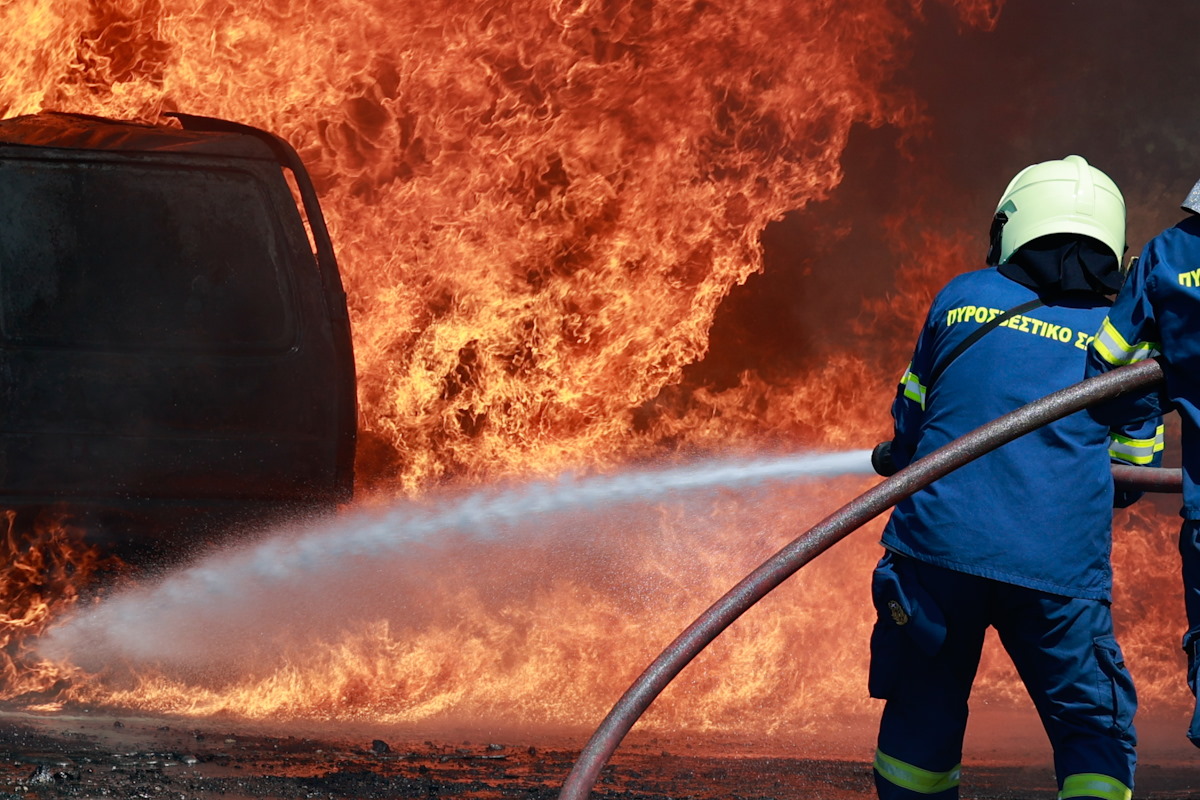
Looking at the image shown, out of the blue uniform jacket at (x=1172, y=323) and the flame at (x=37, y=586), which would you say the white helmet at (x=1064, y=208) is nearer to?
the blue uniform jacket at (x=1172, y=323)

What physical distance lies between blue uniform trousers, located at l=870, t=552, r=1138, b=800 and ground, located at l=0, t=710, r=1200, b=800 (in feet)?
4.14

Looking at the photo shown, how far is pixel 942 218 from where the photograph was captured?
8.55 m

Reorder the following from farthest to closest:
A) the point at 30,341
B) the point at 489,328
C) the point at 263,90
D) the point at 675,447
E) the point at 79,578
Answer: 1. the point at 675,447
2. the point at 489,328
3. the point at 263,90
4. the point at 79,578
5. the point at 30,341

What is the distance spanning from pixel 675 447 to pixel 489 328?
1609 mm

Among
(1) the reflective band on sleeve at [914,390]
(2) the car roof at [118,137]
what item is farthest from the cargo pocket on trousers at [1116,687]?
(2) the car roof at [118,137]

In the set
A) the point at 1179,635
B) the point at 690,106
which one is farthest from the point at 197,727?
the point at 1179,635

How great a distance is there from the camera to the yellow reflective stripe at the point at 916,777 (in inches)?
122

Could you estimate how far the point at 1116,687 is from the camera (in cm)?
293

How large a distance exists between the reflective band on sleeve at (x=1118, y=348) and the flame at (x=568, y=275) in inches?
152

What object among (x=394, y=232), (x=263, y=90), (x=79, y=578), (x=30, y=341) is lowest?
(x=79, y=578)

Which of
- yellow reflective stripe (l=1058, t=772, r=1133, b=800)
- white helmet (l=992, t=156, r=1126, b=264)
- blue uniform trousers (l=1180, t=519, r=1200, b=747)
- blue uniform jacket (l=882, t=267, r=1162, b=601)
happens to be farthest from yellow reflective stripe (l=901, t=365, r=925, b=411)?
yellow reflective stripe (l=1058, t=772, r=1133, b=800)

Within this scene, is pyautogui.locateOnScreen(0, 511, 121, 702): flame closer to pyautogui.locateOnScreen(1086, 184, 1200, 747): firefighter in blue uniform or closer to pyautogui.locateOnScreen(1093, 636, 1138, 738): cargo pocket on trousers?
pyautogui.locateOnScreen(1093, 636, 1138, 738): cargo pocket on trousers

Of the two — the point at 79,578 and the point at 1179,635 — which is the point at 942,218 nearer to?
the point at 1179,635

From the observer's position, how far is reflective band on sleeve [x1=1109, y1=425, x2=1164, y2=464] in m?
3.22
